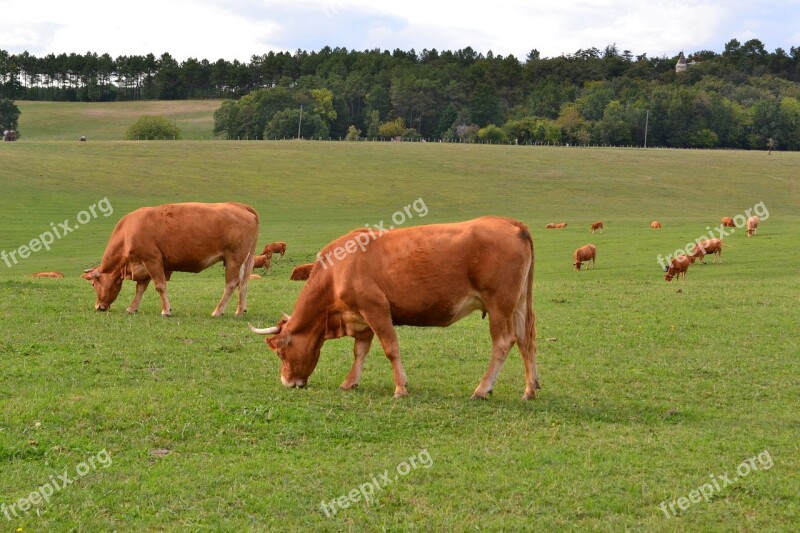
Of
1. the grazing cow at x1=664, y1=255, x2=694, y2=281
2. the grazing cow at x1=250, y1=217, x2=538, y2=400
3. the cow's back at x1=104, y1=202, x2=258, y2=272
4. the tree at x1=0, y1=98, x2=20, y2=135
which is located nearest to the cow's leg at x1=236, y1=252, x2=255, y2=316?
the cow's back at x1=104, y1=202, x2=258, y2=272

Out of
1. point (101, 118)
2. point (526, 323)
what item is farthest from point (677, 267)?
point (101, 118)

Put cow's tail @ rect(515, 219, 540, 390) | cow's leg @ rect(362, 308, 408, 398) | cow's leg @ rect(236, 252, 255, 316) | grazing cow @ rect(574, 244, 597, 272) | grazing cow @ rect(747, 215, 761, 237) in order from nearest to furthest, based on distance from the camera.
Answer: cow's leg @ rect(362, 308, 408, 398) → cow's tail @ rect(515, 219, 540, 390) → cow's leg @ rect(236, 252, 255, 316) → grazing cow @ rect(574, 244, 597, 272) → grazing cow @ rect(747, 215, 761, 237)

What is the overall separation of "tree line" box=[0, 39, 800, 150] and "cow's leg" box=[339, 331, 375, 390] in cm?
11281

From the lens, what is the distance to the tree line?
128 m

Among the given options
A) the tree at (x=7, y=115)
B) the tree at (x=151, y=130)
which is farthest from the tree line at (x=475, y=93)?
the tree at (x=7, y=115)

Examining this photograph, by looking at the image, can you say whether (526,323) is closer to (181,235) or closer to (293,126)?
(181,235)

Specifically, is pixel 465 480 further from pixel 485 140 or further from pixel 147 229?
pixel 485 140

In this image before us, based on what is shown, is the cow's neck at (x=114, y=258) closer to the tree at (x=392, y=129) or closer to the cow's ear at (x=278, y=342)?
the cow's ear at (x=278, y=342)

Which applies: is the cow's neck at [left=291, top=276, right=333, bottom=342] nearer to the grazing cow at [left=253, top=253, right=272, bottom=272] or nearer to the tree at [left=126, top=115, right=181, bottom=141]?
the grazing cow at [left=253, top=253, right=272, bottom=272]

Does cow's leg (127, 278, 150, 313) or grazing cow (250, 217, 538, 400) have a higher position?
grazing cow (250, 217, 538, 400)

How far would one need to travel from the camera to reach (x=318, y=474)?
8609mm

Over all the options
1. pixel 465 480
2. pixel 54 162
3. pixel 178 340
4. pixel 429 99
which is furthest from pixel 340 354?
pixel 429 99

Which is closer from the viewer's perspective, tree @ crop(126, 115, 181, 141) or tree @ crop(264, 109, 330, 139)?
tree @ crop(126, 115, 181, 141)

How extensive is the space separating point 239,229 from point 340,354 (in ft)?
16.6
